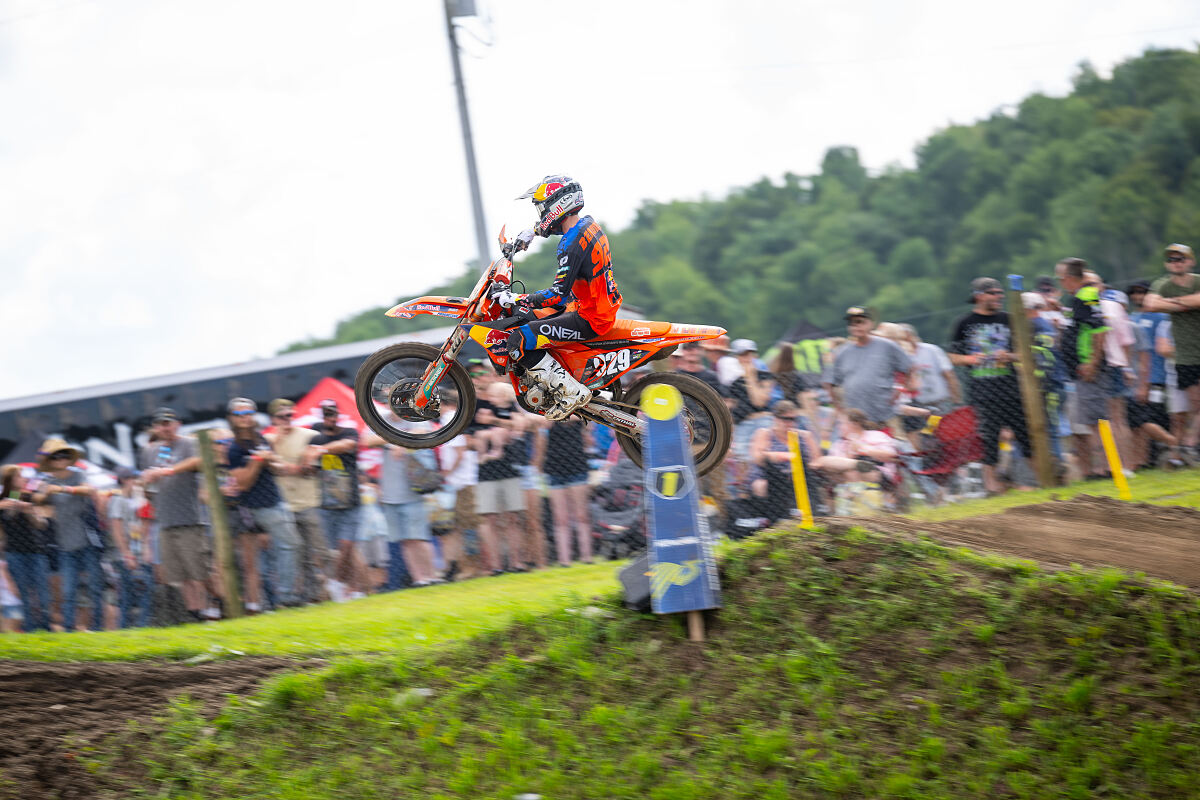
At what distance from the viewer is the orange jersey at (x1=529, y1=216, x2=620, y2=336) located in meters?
6.97

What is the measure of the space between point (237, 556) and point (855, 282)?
5810 centimetres

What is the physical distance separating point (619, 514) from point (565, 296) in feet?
10.7

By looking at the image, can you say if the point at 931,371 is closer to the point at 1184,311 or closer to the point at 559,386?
the point at 1184,311

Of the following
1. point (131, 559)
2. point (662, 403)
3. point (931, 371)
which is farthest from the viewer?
point (131, 559)

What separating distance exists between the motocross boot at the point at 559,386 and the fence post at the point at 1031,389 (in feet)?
16.2

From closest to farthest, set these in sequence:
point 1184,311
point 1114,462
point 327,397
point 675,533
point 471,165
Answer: point 675,533, point 1114,462, point 1184,311, point 327,397, point 471,165

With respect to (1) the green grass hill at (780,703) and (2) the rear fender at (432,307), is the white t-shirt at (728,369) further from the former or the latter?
(2) the rear fender at (432,307)

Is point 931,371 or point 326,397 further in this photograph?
point 326,397

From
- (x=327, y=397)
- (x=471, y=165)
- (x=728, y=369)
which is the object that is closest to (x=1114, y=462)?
(x=728, y=369)

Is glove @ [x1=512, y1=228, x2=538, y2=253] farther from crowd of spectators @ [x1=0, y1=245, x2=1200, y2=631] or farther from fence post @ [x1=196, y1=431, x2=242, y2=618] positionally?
fence post @ [x1=196, y1=431, x2=242, y2=618]

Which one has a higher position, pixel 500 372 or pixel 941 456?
pixel 500 372

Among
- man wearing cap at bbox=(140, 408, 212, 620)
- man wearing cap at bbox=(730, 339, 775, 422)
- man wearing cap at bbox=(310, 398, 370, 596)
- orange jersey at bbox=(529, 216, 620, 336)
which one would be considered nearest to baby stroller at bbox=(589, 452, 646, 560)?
man wearing cap at bbox=(730, 339, 775, 422)

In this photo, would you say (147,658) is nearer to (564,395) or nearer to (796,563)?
(564,395)

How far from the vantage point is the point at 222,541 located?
31.5 ft
